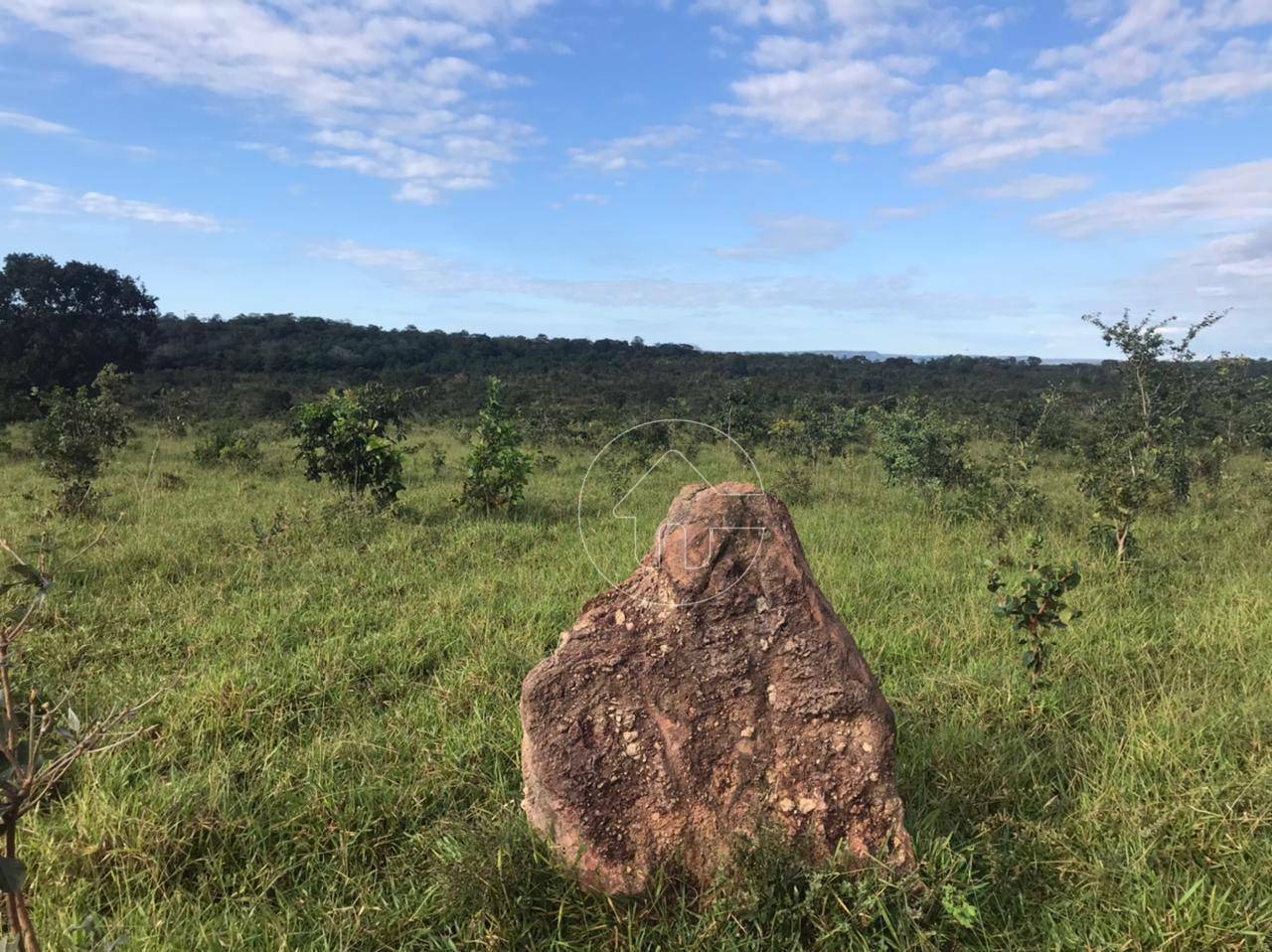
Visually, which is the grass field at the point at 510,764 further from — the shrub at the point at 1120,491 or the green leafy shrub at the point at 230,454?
the green leafy shrub at the point at 230,454

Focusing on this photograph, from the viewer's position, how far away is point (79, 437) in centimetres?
889

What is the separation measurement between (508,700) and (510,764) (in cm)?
51

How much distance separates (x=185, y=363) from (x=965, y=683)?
119 ft

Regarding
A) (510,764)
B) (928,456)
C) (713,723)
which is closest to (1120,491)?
(928,456)

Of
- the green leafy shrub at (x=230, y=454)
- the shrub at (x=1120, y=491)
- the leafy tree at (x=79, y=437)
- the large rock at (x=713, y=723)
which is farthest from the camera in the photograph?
the green leafy shrub at (x=230, y=454)

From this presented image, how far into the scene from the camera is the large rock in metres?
2.56

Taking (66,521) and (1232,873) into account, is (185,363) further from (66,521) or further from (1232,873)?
(1232,873)

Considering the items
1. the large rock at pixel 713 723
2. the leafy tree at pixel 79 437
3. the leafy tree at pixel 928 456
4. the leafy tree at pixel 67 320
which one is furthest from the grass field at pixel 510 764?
the leafy tree at pixel 67 320

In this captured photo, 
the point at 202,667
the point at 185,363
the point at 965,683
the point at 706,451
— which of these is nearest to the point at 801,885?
the point at 965,683

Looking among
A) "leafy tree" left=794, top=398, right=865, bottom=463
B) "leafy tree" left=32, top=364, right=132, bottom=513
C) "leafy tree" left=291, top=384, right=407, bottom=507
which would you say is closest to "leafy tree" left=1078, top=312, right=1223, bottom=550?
"leafy tree" left=794, top=398, right=865, bottom=463

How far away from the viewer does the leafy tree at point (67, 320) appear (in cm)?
2427

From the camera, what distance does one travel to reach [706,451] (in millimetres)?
13766

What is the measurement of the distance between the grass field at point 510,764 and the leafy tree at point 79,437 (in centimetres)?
135

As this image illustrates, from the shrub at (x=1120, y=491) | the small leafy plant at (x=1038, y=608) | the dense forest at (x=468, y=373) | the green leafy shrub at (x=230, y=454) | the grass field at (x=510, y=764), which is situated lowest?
the grass field at (x=510, y=764)
